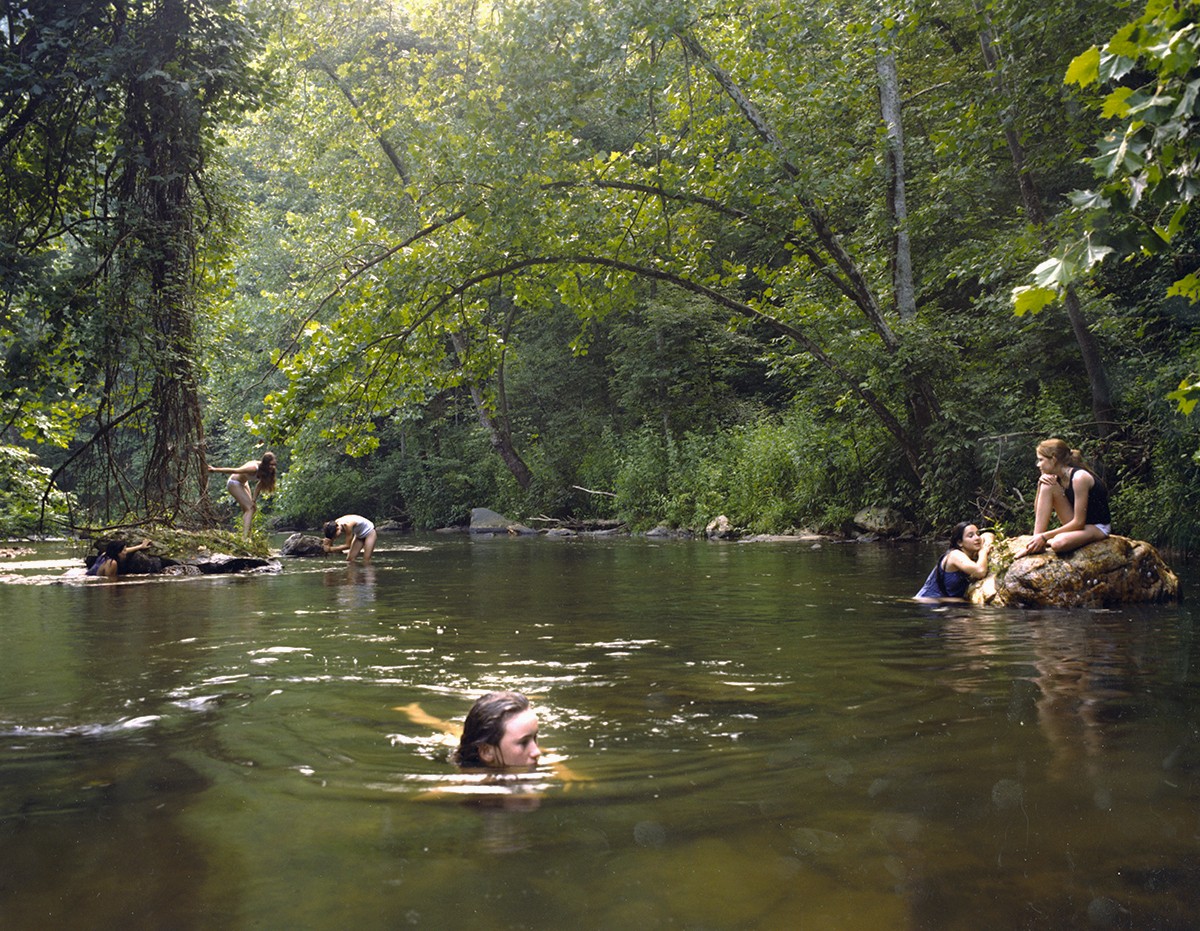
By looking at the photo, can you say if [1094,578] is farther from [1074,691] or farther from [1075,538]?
[1074,691]

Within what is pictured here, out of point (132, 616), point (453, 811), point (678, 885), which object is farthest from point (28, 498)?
point (678, 885)

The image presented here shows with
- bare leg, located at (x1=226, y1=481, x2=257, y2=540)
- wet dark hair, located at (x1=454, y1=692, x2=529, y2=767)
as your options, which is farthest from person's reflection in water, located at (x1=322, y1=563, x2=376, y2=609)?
wet dark hair, located at (x1=454, y1=692, x2=529, y2=767)

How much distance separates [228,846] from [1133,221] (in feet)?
12.9

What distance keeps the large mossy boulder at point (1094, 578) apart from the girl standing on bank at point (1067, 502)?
0.13m

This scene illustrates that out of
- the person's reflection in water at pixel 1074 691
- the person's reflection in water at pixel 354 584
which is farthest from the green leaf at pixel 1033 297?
the person's reflection in water at pixel 354 584

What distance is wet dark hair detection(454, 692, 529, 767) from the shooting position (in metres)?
4.96

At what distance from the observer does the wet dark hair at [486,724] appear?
4957mm

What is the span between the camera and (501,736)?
4.94m

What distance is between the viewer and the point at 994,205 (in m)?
22.8

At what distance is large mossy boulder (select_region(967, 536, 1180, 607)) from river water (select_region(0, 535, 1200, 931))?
2.00ft

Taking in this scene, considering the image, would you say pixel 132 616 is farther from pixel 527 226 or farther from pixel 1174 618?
pixel 1174 618

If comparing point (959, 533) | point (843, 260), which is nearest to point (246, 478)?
point (843, 260)

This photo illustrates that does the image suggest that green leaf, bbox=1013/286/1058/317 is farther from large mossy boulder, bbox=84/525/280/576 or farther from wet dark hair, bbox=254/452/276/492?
wet dark hair, bbox=254/452/276/492

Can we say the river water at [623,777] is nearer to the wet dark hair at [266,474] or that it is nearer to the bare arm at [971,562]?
the bare arm at [971,562]
